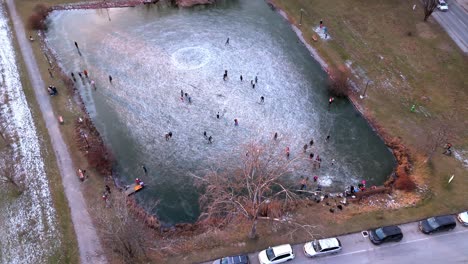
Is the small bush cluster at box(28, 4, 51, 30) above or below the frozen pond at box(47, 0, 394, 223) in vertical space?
above

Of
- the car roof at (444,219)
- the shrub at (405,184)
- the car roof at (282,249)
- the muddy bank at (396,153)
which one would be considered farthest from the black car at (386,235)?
the car roof at (282,249)

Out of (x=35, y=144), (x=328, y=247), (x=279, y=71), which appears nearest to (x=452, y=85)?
(x=279, y=71)

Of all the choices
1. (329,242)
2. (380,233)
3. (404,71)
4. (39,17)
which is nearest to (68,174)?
(329,242)

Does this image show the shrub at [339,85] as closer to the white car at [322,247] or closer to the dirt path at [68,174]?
the white car at [322,247]

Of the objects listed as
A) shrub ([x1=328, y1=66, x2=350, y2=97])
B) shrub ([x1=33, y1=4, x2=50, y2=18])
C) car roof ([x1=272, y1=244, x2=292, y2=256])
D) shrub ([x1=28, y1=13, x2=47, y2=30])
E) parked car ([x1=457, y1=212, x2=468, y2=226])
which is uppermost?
shrub ([x1=33, y1=4, x2=50, y2=18])

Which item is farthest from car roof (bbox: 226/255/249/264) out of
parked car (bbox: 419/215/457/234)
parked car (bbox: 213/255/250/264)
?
parked car (bbox: 419/215/457/234)

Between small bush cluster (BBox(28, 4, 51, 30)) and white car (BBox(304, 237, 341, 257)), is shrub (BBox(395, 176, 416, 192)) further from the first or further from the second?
small bush cluster (BBox(28, 4, 51, 30))
